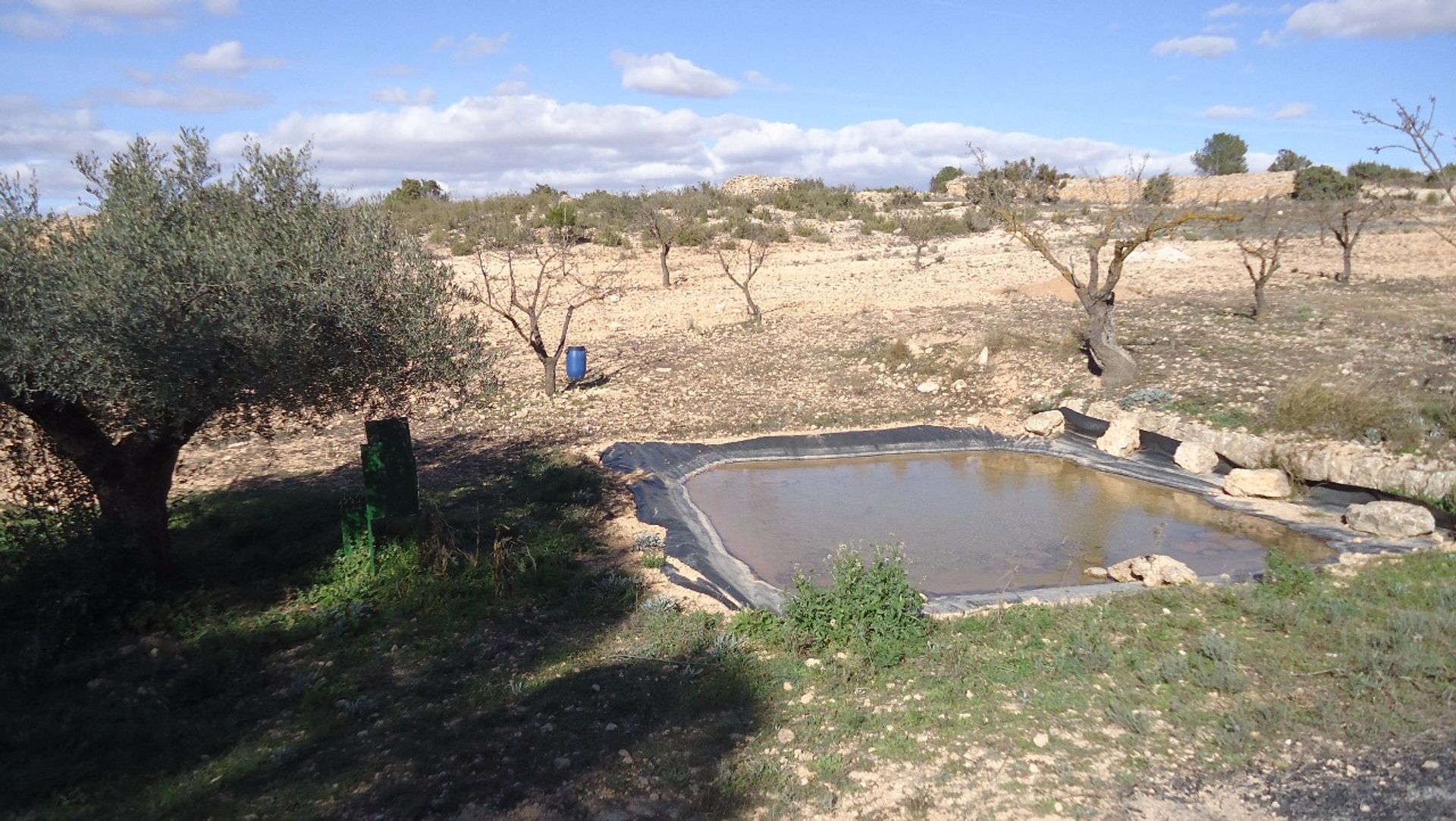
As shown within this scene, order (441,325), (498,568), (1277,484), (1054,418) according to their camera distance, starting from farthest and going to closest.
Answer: (1054,418) → (1277,484) → (498,568) → (441,325)

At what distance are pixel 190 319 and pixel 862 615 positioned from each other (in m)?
4.31

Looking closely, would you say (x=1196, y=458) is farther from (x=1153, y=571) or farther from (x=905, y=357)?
(x=905, y=357)

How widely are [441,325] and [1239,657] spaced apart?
18.2 ft

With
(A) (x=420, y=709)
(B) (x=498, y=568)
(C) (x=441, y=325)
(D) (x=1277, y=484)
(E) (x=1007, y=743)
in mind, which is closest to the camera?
(E) (x=1007, y=743)

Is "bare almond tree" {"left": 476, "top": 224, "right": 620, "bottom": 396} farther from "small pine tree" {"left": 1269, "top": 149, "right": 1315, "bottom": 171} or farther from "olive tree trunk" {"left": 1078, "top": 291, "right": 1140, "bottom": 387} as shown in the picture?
"small pine tree" {"left": 1269, "top": 149, "right": 1315, "bottom": 171}

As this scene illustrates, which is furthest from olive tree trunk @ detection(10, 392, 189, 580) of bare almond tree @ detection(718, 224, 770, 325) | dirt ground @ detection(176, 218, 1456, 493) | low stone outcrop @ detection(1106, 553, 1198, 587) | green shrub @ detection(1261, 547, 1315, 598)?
bare almond tree @ detection(718, 224, 770, 325)

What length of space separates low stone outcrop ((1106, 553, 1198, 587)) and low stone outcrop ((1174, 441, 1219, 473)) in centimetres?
314

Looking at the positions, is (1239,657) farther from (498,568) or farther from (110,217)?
(110,217)

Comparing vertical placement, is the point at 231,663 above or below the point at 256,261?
below

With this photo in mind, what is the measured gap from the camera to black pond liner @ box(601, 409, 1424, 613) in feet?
22.9

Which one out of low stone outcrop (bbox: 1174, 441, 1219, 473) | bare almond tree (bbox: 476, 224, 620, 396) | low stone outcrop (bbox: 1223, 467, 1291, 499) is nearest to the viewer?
low stone outcrop (bbox: 1223, 467, 1291, 499)

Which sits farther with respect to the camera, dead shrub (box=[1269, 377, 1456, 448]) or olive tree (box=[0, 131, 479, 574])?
dead shrub (box=[1269, 377, 1456, 448])

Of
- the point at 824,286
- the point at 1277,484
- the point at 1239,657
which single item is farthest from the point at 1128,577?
the point at 824,286

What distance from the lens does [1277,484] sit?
30.2 feet
